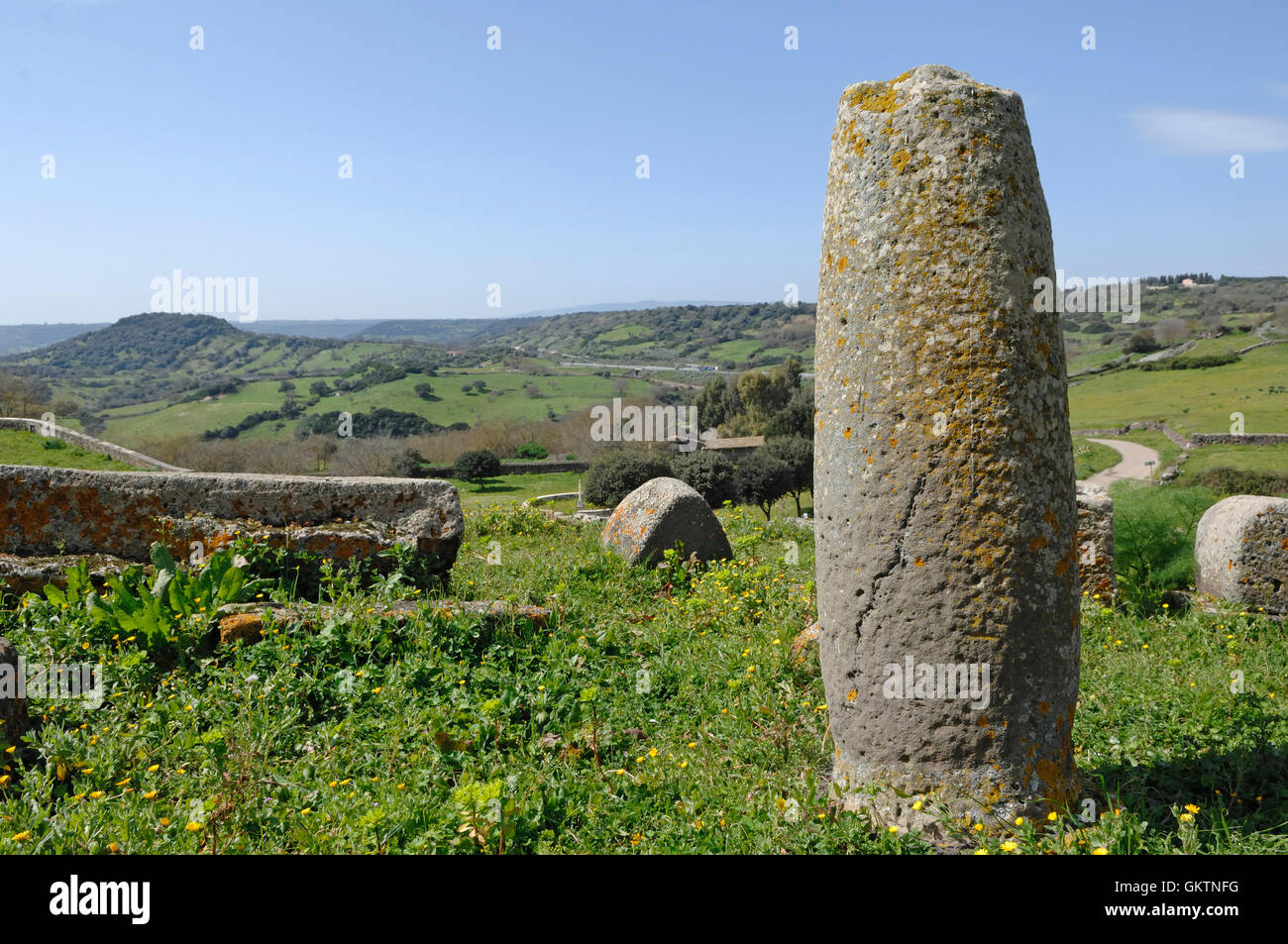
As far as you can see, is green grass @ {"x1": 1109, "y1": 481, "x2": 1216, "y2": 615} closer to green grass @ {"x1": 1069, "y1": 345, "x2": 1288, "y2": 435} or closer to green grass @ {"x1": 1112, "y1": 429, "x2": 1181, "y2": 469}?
green grass @ {"x1": 1112, "y1": 429, "x2": 1181, "y2": 469}

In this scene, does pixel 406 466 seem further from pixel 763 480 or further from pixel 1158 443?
pixel 1158 443

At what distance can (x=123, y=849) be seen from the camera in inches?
126

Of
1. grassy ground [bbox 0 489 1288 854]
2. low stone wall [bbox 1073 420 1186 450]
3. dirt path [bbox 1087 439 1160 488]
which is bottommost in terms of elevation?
dirt path [bbox 1087 439 1160 488]

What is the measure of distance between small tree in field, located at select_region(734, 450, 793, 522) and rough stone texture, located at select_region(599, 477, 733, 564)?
1784 centimetres

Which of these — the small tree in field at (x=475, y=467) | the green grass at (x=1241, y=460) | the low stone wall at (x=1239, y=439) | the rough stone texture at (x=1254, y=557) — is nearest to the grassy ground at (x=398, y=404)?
the small tree in field at (x=475, y=467)

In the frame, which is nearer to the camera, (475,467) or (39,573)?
(39,573)

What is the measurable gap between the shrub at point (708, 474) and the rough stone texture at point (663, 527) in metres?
16.4

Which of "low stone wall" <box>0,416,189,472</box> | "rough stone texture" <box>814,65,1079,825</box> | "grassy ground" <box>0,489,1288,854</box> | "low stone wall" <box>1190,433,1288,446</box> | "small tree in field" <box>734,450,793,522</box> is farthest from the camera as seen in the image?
"low stone wall" <box>1190,433,1288,446</box>

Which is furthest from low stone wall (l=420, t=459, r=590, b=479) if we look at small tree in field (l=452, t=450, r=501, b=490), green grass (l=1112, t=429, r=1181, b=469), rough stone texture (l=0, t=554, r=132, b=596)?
rough stone texture (l=0, t=554, r=132, b=596)

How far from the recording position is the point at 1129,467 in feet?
128

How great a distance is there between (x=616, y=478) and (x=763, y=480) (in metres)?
6.49

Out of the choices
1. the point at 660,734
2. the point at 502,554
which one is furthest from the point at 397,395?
the point at 660,734

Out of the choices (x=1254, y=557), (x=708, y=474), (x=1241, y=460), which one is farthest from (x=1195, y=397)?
(x=1254, y=557)

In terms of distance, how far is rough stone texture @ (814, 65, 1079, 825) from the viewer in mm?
3232
